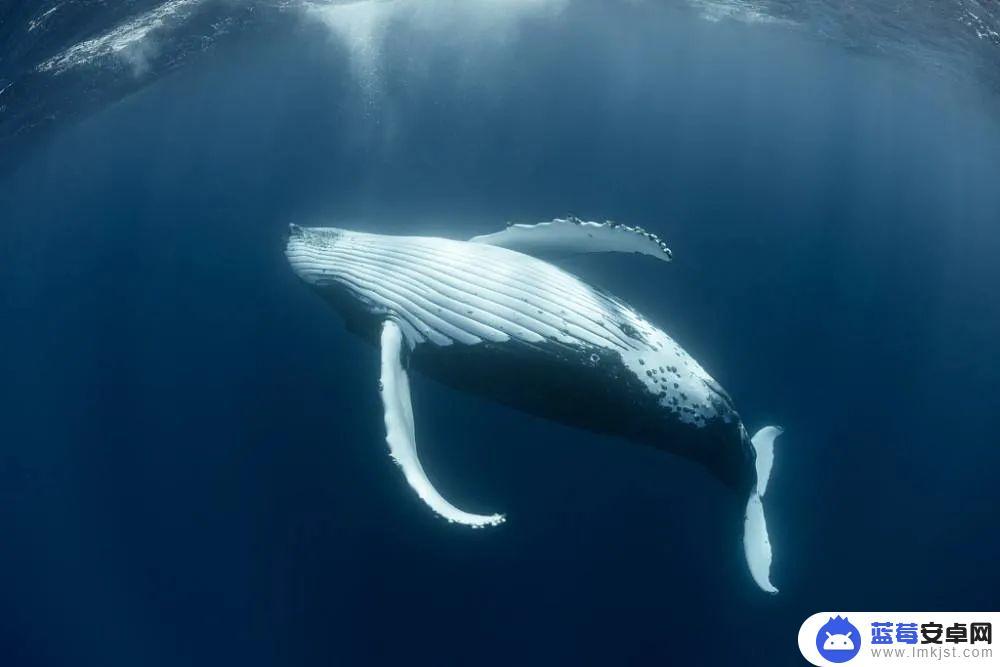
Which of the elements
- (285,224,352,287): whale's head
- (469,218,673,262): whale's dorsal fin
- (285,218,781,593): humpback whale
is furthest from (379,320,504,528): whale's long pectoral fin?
(469,218,673,262): whale's dorsal fin

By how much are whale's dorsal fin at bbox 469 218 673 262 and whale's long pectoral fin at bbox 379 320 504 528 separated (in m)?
1.76

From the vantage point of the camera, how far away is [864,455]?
9273mm

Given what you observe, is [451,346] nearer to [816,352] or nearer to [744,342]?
[744,342]

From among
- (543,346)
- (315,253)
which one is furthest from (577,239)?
(315,253)

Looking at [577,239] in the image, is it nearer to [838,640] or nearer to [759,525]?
[759,525]

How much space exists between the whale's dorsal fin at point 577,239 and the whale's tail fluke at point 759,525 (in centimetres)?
271

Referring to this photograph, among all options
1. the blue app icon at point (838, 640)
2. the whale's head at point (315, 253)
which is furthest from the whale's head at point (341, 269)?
the blue app icon at point (838, 640)

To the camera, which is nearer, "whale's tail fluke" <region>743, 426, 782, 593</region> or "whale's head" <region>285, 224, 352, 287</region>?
"whale's tail fluke" <region>743, 426, 782, 593</region>

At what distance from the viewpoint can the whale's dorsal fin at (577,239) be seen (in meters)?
5.71

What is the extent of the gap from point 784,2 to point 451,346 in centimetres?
2297

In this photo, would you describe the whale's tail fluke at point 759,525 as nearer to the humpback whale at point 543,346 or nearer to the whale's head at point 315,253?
the humpback whale at point 543,346

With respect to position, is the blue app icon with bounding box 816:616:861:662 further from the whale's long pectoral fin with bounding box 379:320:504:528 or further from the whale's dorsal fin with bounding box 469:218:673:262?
the whale's dorsal fin with bounding box 469:218:673:262

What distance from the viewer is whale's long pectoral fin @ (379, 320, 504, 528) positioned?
181 inches

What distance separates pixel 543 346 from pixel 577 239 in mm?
1476
